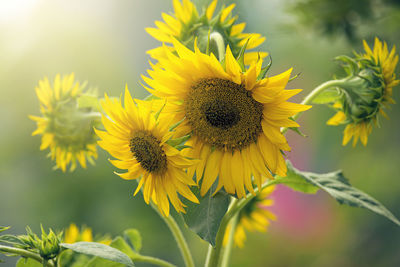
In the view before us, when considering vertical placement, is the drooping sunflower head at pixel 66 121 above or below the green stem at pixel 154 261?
above

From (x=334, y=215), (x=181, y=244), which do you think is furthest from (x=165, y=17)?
(x=334, y=215)

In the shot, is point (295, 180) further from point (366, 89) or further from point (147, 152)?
point (147, 152)

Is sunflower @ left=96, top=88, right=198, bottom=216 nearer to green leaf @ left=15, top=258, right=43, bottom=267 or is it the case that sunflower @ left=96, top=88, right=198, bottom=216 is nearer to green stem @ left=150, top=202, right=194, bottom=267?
green stem @ left=150, top=202, right=194, bottom=267

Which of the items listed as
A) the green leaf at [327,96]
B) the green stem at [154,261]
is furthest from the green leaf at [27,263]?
the green leaf at [327,96]

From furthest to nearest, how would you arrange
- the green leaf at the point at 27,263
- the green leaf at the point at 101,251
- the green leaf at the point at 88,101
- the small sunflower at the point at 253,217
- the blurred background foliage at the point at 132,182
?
the blurred background foliage at the point at 132,182, the small sunflower at the point at 253,217, the green leaf at the point at 88,101, the green leaf at the point at 27,263, the green leaf at the point at 101,251

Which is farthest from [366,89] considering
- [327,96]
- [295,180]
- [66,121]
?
[66,121]

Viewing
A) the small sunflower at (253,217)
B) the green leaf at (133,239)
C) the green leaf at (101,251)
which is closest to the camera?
the green leaf at (101,251)

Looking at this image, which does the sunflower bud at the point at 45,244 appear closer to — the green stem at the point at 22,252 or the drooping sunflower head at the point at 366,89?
→ the green stem at the point at 22,252

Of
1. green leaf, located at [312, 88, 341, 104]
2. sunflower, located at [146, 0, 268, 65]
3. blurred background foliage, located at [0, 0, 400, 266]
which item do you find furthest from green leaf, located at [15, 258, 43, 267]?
blurred background foliage, located at [0, 0, 400, 266]
